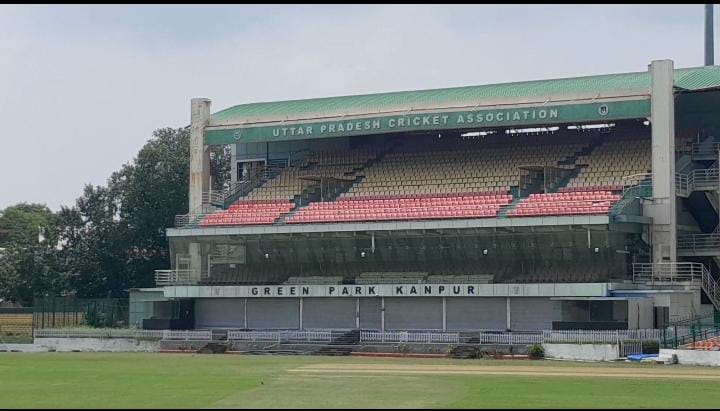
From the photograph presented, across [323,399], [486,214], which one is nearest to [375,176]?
[486,214]

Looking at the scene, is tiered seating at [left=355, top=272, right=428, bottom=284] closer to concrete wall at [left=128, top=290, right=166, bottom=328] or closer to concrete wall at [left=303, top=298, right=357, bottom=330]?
concrete wall at [left=303, top=298, right=357, bottom=330]

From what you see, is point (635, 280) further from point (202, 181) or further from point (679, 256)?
point (202, 181)

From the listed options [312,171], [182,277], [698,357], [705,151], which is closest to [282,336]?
[182,277]

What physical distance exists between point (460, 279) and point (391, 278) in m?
4.78

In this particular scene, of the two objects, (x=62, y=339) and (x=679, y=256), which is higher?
(x=679, y=256)

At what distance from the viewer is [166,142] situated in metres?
106

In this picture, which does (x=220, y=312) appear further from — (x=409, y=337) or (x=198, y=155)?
(x=409, y=337)

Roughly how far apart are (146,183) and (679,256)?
155ft

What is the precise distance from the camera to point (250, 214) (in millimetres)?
78500

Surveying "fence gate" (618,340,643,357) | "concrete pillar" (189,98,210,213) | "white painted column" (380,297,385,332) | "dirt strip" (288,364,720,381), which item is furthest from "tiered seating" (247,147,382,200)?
"dirt strip" (288,364,720,381)

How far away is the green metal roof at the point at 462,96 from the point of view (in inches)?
2869

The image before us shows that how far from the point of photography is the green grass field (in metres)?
33.6

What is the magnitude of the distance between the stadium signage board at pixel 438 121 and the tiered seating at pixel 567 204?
14.9 feet

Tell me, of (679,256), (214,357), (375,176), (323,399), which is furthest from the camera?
(375,176)
